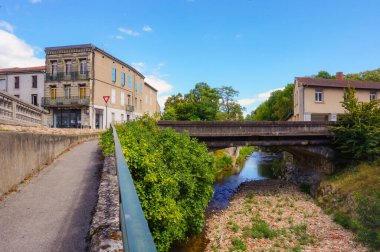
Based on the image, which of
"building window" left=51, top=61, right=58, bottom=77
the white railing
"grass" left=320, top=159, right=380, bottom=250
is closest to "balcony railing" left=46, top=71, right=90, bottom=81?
"building window" left=51, top=61, right=58, bottom=77

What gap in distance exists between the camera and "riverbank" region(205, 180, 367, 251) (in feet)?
35.9

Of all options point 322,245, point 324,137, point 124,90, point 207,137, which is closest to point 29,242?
point 322,245

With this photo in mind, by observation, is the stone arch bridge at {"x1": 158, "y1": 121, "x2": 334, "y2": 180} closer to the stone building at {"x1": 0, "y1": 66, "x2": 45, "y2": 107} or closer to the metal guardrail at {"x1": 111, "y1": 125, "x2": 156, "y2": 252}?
the metal guardrail at {"x1": 111, "y1": 125, "x2": 156, "y2": 252}

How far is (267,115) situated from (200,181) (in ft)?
188

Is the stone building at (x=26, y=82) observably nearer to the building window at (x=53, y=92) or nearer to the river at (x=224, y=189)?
the building window at (x=53, y=92)

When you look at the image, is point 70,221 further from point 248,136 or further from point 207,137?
point 248,136

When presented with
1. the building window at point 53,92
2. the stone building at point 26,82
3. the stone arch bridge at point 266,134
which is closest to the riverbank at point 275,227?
the stone arch bridge at point 266,134

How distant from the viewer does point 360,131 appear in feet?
54.1

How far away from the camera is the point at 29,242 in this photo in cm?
397

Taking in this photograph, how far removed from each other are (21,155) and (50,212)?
2694 mm

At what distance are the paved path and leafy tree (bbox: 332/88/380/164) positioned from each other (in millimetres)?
16257

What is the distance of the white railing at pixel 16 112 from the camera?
9641 mm

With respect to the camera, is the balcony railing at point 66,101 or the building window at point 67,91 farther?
the building window at point 67,91

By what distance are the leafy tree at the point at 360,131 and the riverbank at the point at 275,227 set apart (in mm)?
4445
